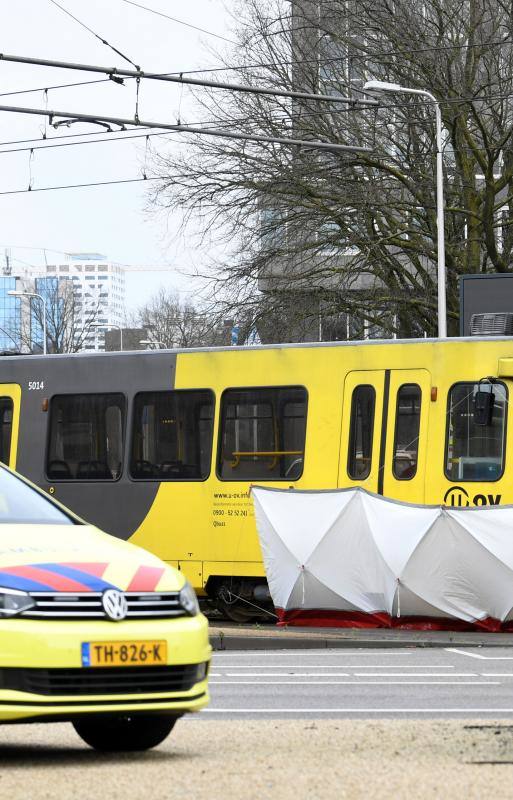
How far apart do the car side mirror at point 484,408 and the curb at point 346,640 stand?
7.88ft

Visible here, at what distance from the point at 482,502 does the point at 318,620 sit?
2195 millimetres

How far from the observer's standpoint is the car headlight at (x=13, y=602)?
762 cm

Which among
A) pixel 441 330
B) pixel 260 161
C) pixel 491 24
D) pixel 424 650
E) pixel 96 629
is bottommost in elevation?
pixel 424 650

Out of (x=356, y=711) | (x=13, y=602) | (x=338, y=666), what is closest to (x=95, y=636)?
(x=13, y=602)

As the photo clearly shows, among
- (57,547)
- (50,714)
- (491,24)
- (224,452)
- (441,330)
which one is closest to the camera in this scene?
(50,714)

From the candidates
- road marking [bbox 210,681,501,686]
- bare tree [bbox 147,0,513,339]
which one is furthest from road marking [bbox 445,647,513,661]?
bare tree [bbox 147,0,513,339]

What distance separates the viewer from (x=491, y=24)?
102 feet

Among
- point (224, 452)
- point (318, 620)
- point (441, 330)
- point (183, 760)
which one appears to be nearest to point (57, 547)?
point (183, 760)

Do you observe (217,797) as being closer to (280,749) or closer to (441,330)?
(280,749)

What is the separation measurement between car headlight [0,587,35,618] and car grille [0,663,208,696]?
27cm

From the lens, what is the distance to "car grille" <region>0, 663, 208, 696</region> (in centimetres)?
760

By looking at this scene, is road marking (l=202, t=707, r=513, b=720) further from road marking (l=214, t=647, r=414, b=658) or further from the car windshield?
road marking (l=214, t=647, r=414, b=658)

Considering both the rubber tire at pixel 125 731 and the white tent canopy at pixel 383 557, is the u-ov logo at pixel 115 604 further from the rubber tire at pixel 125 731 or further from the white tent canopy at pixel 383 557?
the white tent canopy at pixel 383 557

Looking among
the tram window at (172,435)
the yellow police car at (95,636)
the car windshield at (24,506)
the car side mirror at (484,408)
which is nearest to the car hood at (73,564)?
the yellow police car at (95,636)
